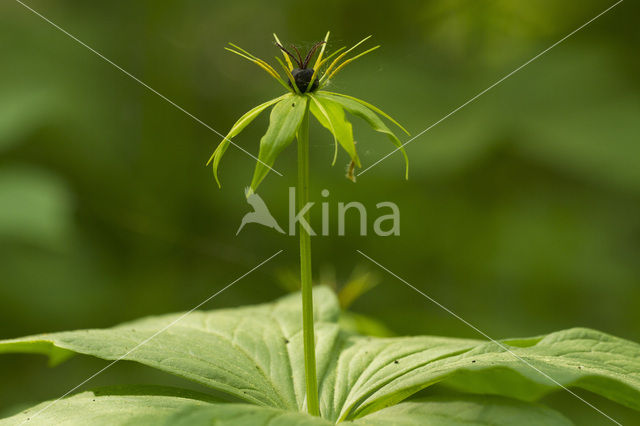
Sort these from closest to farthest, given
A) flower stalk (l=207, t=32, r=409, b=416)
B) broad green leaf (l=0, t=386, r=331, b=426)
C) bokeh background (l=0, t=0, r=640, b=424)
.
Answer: broad green leaf (l=0, t=386, r=331, b=426) < flower stalk (l=207, t=32, r=409, b=416) < bokeh background (l=0, t=0, r=640, b=424)

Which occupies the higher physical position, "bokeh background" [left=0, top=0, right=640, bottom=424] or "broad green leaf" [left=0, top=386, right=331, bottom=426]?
"bokeh background" [left=0, top=0, right=640, bottom=424]

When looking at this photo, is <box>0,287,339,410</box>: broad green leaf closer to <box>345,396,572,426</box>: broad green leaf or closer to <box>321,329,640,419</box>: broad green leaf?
<box>321,329,640,419</box>: broad green leaf

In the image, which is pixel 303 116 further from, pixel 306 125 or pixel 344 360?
pixel 344 360

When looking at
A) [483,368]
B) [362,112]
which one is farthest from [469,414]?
[362,112]

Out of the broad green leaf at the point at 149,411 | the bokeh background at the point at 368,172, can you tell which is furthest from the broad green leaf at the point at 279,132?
the bokeh background at the point at 368,172

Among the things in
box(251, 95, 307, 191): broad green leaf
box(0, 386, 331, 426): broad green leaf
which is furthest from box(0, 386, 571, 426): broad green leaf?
box(251, 95, 307, 191): broad green leaf

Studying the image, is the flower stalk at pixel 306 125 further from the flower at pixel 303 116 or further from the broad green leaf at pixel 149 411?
the broad green leaf at pixel 149 411
